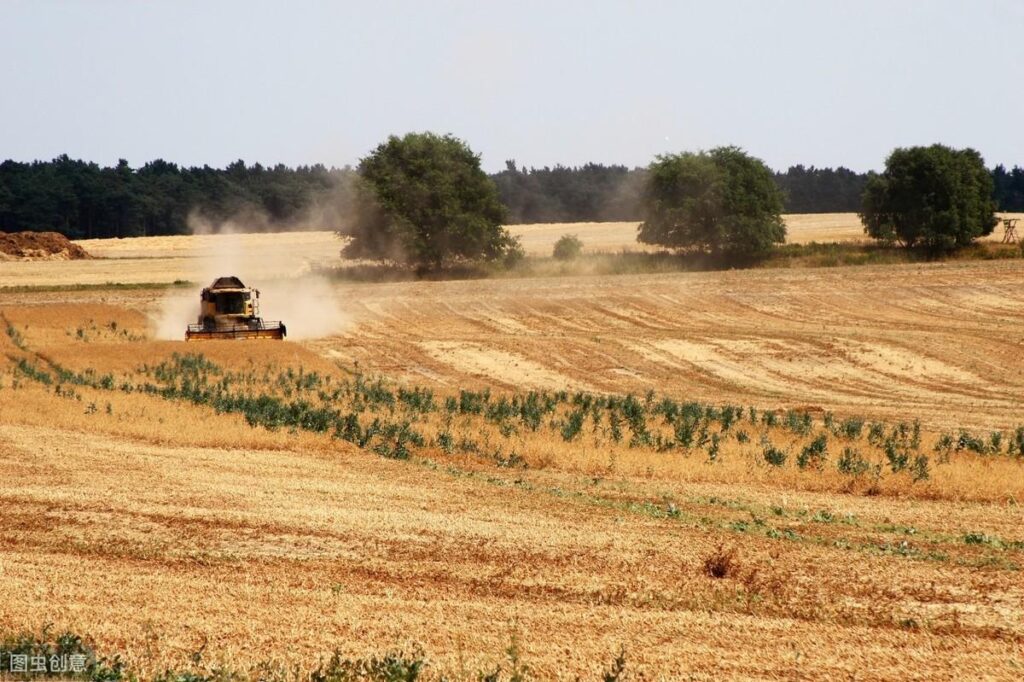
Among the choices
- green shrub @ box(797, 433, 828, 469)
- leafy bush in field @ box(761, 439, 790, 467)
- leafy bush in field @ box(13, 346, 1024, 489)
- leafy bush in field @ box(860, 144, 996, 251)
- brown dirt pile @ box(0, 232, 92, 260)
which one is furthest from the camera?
brown dirt pile @ box(0, 232, 92, 260)

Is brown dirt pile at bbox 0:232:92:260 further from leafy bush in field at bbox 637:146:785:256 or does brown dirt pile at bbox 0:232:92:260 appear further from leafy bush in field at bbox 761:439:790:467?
leafy bush in field at bbox 761:439:790:467

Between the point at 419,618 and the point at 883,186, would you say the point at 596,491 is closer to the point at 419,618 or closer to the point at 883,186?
the point at 419,618

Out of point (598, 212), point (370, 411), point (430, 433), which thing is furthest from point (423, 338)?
point (598, 212)

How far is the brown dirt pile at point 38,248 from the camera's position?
95875 mm

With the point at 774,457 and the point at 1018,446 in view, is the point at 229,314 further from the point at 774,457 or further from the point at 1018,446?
the point at 1018,446

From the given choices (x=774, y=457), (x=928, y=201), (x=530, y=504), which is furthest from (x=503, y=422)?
(x=928, y=201)

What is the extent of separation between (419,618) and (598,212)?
14580 cm

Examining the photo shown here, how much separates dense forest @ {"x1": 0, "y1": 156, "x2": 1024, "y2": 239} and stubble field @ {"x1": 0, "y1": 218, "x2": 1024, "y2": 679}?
3997 centimetres

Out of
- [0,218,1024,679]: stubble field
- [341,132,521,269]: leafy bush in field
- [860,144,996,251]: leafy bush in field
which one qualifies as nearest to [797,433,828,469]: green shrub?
[0,218,1024,679]: stubble field

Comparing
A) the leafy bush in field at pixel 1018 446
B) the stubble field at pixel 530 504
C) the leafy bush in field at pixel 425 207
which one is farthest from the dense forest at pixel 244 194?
the leafy bush in field at pixel 1018 446

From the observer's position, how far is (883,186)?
81875 mm

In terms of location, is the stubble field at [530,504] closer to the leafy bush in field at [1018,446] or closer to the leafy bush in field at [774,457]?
the leafy bush in field at [774,457]

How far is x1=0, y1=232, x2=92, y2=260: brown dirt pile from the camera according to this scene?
9588 cm

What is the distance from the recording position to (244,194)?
121688 millimetres
